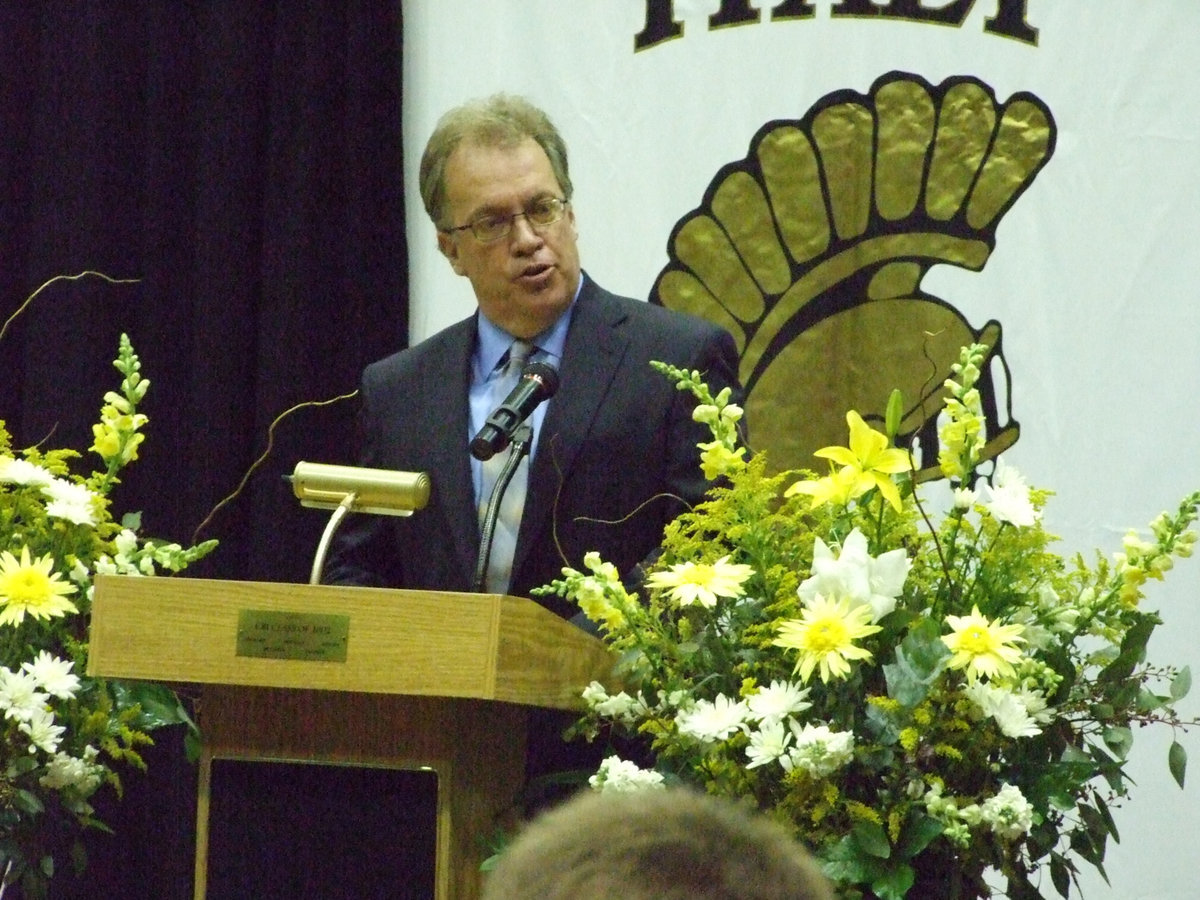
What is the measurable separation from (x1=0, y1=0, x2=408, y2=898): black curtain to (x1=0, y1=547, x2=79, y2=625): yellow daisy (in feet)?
4.28

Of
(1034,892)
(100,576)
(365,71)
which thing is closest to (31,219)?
(365,71)

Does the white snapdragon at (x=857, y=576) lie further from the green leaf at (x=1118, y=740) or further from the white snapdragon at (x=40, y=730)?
the white snapdragon at (x=40, y=730)

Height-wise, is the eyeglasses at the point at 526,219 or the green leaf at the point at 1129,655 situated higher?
the eyeglasses at the point at 526,219

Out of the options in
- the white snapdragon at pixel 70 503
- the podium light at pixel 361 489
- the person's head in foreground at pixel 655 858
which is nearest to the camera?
the person's head in foreground at pixel 655 858

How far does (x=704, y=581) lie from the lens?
160cm

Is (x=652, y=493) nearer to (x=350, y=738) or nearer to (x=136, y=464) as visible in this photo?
(x=350, y=738)

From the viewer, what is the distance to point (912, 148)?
306cm

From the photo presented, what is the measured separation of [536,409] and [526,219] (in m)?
0.32

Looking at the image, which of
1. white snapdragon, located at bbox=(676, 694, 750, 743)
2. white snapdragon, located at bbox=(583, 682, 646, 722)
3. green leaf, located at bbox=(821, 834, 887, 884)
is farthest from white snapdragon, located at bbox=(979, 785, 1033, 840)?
white snapdragon, located at bbox=(583, 682, 646, 722)

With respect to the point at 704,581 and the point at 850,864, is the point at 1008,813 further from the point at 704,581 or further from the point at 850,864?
the point at 704,581

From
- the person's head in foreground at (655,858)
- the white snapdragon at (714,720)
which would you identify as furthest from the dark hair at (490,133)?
the person's head in foreground at (655,858)

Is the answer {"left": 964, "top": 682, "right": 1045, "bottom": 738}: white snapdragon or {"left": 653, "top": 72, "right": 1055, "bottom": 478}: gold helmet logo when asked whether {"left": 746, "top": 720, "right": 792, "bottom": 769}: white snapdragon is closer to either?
{"left": 964, "top": 682, "right": 1045, "bottom": 738}: white snapdragon

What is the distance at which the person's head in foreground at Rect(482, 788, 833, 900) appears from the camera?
2.35 ft

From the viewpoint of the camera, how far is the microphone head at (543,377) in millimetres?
1871
